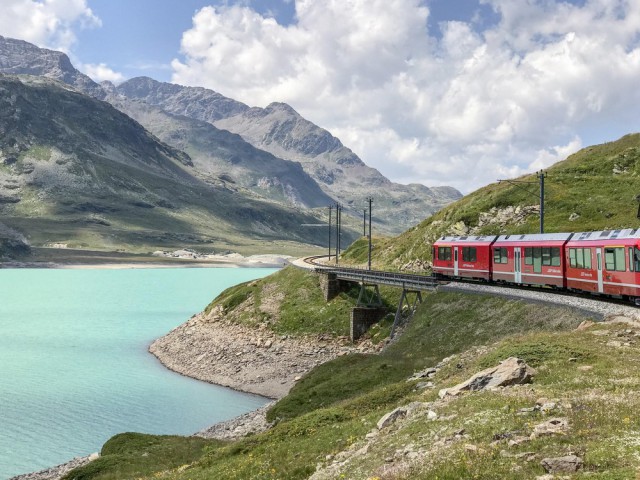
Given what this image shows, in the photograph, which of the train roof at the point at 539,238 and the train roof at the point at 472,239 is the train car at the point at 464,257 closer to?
the train roof at the point at 472,239

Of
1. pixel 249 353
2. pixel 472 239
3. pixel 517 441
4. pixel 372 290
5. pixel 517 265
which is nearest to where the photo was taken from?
pixel 517 441

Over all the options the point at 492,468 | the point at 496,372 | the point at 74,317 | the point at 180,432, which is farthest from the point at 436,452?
the point at 74,317

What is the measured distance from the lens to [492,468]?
13.5 m

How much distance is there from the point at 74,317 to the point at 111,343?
106 feet

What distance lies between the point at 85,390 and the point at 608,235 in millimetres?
50309

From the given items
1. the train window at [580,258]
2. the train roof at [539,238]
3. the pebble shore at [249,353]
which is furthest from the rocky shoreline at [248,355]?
the train window at [580,258]

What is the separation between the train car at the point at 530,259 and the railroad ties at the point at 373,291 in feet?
21.6

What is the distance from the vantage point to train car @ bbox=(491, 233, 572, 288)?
157ft

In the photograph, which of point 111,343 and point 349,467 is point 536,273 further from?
point 111,343

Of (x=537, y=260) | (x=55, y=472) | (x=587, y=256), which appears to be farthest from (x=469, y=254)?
(x=55, y=472)

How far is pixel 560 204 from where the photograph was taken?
8594 centimetres

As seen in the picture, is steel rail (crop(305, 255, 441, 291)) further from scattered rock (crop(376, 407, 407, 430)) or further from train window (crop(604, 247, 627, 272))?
scattered rock (crop(376, 407, 407, 430))

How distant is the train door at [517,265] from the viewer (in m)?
52.8

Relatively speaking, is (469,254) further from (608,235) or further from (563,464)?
(563,464)
